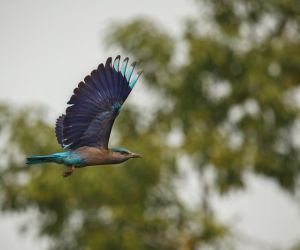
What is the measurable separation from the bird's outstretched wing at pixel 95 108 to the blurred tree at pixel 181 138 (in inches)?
344

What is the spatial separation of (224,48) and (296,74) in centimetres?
178

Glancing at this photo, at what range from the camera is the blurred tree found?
1819cm

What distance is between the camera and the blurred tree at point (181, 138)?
716 inches

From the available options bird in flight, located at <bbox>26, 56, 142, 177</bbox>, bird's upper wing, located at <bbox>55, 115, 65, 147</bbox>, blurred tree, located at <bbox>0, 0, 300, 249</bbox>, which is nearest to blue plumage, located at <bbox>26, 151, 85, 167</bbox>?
bird in flight, located at <bbox>26, 56, 142, 177</bbox>

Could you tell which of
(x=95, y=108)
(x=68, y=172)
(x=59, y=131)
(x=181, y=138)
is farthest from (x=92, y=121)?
(x=181, y=138)

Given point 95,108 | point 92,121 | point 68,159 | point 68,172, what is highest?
point 95,108

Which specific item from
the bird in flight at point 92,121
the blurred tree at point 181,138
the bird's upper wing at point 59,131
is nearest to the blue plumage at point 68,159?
the bird in flight at point 92,121

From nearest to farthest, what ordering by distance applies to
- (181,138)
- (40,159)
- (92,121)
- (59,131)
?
(40,159) < (92,121) < (59,131) < (181,138)

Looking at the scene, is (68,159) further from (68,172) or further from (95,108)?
(95,108)

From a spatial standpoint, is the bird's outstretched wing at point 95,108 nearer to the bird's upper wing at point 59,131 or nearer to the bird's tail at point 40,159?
the bird's tail at point 40,159

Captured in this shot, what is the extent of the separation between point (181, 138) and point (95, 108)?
Result: 35.6 feet

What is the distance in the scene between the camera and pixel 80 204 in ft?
60.6

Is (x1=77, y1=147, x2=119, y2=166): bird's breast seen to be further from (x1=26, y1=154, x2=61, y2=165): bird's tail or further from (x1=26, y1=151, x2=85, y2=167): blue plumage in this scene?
(x1=26, y1=154, x2=61, y2=165): bird's tail

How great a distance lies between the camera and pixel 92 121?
896cm
